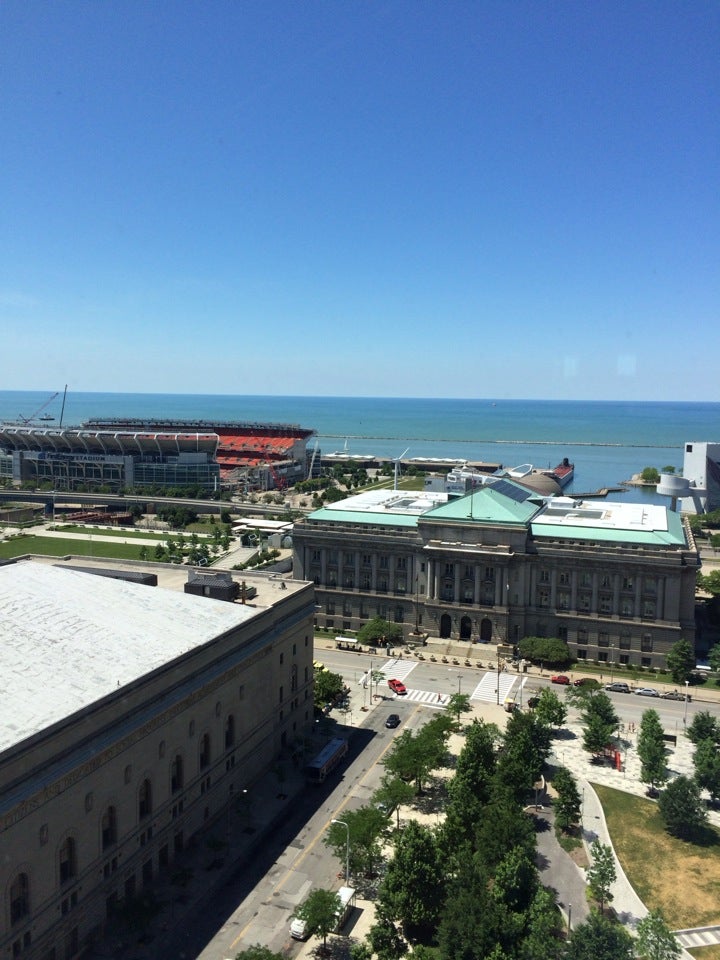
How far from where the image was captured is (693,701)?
230 ft

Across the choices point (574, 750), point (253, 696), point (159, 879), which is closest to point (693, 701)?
point (574, 750)

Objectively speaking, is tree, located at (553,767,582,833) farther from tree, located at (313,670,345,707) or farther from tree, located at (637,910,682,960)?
tree, located at (313,670,345,707)

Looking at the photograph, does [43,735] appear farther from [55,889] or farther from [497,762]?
[497,762]

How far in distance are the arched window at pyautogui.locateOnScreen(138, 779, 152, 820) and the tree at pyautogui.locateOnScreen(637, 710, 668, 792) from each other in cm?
3338

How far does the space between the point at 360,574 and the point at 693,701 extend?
3837cm

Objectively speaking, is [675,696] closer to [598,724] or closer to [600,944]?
[598,724]

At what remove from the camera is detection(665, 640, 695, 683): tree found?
7400cm

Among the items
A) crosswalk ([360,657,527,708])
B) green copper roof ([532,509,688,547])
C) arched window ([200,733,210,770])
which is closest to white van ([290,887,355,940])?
arched window ([200,733,210,770])

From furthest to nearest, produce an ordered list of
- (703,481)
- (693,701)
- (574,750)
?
(703,481) < (693,701) < (574,750)

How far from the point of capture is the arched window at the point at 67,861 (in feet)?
118

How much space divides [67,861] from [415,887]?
17.1 m

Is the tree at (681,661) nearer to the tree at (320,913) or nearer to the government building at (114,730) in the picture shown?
the government building at (114,730)

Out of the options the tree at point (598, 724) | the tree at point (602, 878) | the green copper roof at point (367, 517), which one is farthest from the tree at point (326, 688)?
the tree at point (602, 878)

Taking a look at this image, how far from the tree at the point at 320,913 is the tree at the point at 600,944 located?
11.1m
